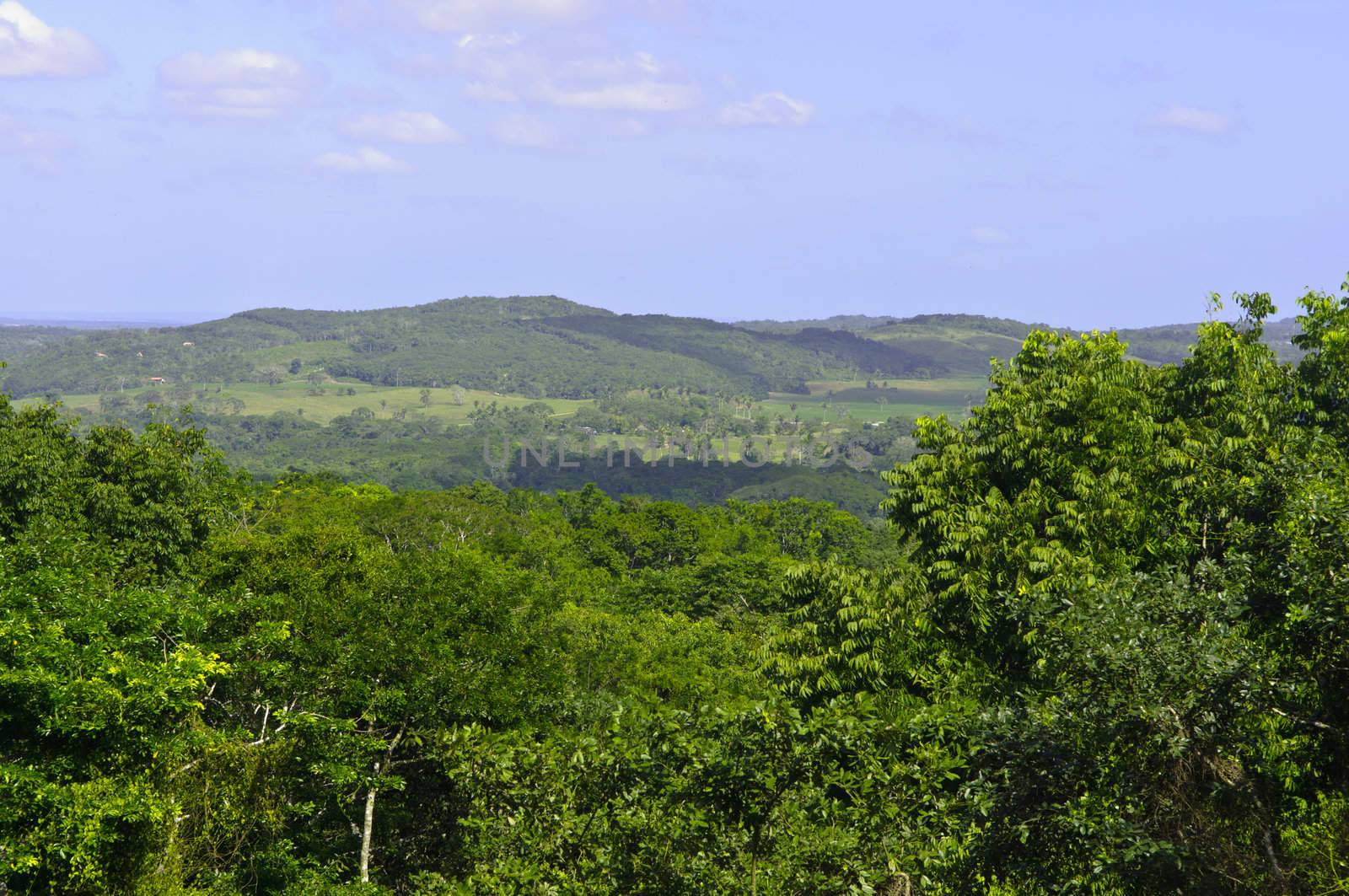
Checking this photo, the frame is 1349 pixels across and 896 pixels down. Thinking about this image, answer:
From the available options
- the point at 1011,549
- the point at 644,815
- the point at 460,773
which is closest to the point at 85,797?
the point at 460,773

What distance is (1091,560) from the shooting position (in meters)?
16.8

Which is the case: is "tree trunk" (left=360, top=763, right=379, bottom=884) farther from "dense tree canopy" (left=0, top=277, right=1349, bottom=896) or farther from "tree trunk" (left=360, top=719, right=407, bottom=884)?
"dense tree canopy" (left=0, top=277, right=1349, bottom=896)

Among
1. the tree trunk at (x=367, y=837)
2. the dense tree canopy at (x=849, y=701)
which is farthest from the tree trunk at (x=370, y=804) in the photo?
the dense tree canopy at (x=849, y=701)

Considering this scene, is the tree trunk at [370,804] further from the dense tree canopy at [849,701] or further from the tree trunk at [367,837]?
the dense tree canopy at [849,701]

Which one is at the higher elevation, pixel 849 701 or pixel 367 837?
pixel 849 701

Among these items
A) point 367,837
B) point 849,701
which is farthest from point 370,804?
point 849,701

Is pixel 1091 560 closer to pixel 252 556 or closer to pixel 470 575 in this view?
pixel 470 575

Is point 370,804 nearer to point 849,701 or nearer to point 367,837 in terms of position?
point 367,837

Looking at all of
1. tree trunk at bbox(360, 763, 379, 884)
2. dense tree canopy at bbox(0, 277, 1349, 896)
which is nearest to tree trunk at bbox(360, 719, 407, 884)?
tree trunk at bbox(360, 763, 379, 884)

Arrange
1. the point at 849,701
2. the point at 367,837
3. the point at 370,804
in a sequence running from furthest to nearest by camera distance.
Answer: the point at 370,804, the point at 367,837, the point at 849,701

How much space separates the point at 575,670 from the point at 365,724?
13099mm

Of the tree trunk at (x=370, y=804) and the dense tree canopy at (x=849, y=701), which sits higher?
the dense tree canopy at (x=849, y=701)

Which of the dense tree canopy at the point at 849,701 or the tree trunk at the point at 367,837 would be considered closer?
the dense tree canopy at the point at 849,701

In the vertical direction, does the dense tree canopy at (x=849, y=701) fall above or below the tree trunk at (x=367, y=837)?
above
